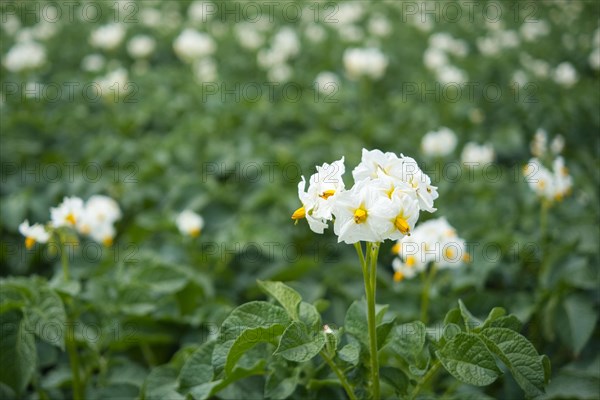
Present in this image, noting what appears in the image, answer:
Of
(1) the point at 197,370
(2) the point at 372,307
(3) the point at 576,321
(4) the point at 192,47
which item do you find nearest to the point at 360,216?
(2) the point at 372,307

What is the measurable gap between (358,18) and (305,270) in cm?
432

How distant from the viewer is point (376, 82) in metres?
4.95

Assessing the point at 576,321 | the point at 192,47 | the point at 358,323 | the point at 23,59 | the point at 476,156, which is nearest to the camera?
the point at 358,323

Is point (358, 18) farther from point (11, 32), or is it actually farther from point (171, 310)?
point (171, 310)

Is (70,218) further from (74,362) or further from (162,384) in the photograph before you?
(162,384)

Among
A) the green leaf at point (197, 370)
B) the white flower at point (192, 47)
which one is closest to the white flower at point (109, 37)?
the white flower at point (192, 47)

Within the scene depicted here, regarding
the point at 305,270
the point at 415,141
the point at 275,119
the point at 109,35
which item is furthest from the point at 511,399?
the point at 109,35

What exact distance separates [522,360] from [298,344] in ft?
1.72

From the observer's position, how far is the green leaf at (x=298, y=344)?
4.40 ft

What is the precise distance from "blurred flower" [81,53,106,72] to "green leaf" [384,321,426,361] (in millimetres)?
3942

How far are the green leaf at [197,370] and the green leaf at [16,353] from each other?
0.48m

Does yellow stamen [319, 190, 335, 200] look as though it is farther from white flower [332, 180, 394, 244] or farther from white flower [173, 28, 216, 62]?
white flower [173, 28, 216, 62]

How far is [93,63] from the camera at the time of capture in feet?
16.0

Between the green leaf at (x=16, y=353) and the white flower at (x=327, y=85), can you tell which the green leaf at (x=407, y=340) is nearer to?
the green leaf at (x=16, y=353)
